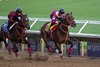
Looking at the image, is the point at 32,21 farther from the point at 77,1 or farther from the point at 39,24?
the point at 77,1

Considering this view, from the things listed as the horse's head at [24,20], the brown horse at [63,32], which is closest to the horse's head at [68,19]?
the brown horse at [63,32]

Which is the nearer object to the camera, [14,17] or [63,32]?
[63,32]

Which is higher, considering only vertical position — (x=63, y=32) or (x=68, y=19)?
(x=68, y=19)

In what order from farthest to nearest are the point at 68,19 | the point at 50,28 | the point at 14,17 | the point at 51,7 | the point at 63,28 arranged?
the point at 51,7 → the point at 50,28 → the point at 14,17 → the point at 63,28 → the point at 68,19

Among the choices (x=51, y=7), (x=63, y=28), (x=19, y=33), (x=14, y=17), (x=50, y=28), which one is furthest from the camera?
(x=51, y=7)

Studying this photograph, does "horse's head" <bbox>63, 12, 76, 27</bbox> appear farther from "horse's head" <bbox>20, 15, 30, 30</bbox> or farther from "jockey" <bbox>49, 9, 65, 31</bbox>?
"horse's head" <bbox>20, 15, 30, 30</bbox>

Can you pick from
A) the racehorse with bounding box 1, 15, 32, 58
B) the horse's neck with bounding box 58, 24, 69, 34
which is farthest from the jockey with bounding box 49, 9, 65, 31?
the racehorse with bounding box 1, 15, 32, 58

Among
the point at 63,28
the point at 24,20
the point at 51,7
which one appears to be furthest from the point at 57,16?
the point at 51,7

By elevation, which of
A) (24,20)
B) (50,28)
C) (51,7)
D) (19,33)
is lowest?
(51,7)

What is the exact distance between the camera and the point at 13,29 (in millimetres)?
17188

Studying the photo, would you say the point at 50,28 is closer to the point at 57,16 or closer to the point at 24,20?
the point at 57,16

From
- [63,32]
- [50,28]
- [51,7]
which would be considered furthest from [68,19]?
[51,7]

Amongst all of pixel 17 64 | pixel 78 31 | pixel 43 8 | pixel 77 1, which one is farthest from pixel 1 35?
pixel 77 1

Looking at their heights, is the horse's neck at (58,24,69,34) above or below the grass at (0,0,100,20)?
above
